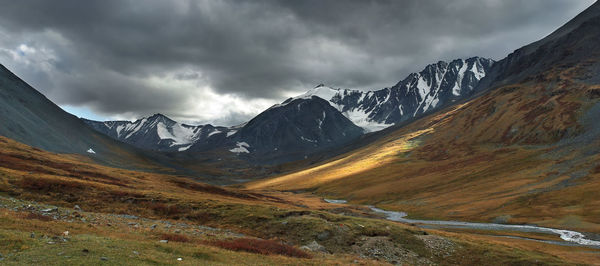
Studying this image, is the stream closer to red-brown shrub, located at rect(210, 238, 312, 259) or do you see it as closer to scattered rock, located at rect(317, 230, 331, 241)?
scattered rock, located at rect(317, 230, 331, 241)

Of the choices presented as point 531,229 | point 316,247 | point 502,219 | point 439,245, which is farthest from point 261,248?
point 502,219

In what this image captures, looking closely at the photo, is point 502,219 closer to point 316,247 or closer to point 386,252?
point 386,252

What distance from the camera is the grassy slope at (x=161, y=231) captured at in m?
21.8

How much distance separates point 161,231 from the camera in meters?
35.7

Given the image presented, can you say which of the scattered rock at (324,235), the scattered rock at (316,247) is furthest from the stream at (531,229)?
the scattered rock at (316,247)

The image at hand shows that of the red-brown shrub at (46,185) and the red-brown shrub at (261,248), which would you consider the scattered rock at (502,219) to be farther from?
the red-brown shrub at (46,185)

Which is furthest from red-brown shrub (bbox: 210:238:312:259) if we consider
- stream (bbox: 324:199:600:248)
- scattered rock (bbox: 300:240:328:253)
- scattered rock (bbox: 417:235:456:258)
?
stream (bbox: 324:199:600:248)

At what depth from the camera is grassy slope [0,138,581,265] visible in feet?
71.7

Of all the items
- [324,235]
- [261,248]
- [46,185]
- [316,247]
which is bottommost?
[316,247]

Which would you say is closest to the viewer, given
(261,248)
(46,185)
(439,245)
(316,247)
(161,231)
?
(261,248)

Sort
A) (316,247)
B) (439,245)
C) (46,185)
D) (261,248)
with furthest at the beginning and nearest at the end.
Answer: (46,185) < (439,245) < (316,247) < (261,248)

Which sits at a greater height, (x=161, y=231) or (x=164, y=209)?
(x=161, y=231)

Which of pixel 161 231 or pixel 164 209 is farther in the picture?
pixel 164 209

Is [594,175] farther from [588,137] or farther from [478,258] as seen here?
[478,258]
